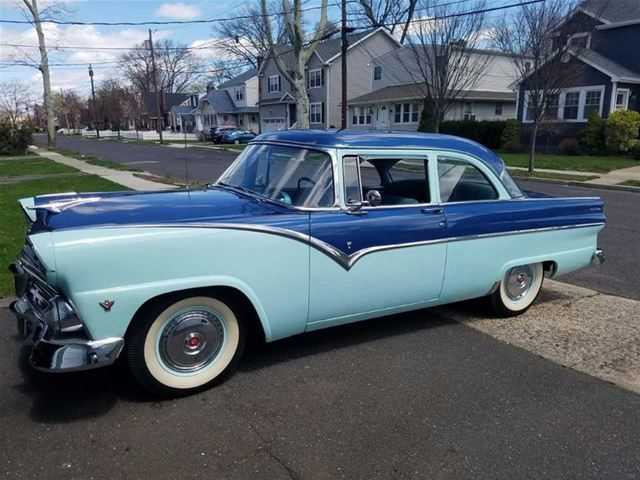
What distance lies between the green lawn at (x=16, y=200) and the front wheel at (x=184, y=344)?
2856 mm

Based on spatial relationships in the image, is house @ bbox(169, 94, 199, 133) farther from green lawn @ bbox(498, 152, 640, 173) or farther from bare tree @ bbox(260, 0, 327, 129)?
green lawn @ bbox(498, 152, 640, 173)

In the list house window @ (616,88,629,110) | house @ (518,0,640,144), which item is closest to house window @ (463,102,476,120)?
house @ (518,0,640,144)

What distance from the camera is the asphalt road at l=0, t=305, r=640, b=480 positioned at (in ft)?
8.98

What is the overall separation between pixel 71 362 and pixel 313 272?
5.11 ft

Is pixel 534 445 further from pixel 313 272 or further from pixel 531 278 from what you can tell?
pixel 531 278

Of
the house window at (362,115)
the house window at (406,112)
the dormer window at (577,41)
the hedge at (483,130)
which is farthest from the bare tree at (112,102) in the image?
the dormer window at (577,41)

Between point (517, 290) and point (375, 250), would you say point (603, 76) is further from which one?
point (375, 250)

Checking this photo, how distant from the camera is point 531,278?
496cm

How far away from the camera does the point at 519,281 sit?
4.91 m

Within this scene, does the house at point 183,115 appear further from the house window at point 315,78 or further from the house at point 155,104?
the house window at point 315,78

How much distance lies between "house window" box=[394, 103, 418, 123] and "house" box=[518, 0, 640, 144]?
8186mm

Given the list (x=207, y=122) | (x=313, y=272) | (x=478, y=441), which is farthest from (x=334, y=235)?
(x=207, y=122)

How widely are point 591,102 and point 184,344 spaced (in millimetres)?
28799

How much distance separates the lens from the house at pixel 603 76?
26.0 m
